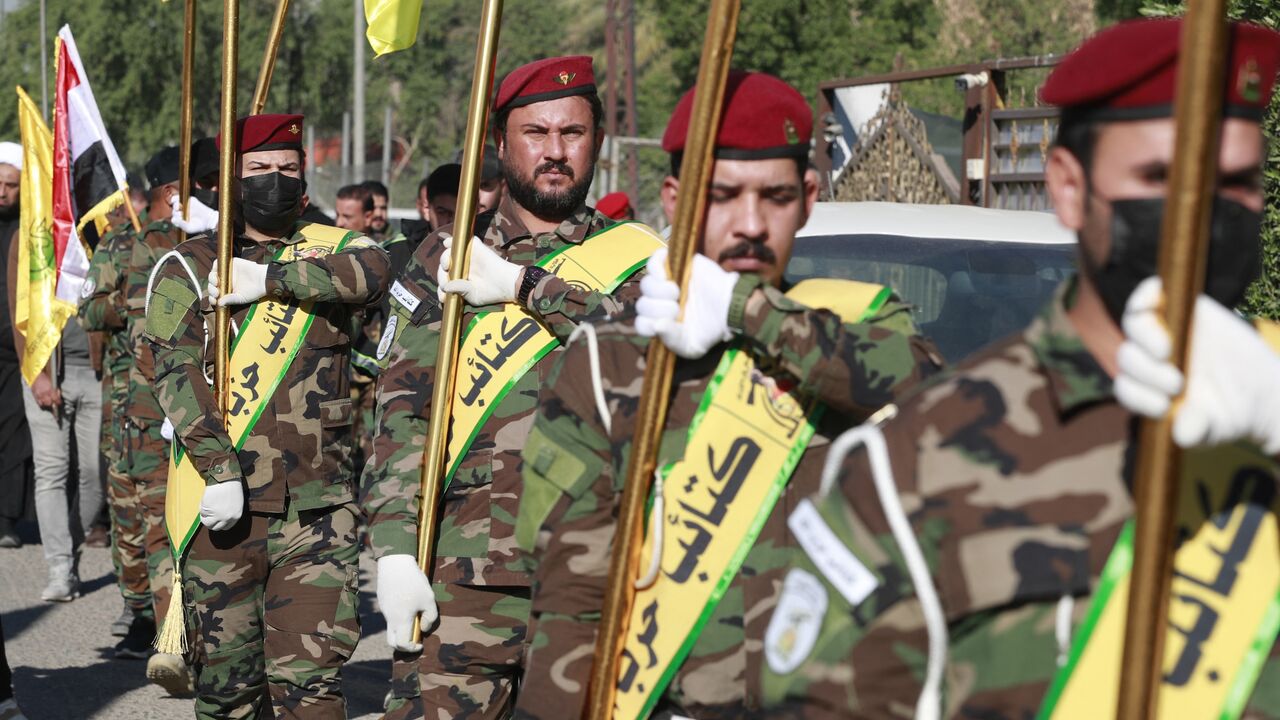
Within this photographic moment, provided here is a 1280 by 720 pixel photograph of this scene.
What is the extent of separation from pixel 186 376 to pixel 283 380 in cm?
30

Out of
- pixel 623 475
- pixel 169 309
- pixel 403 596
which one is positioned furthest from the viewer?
pixel 169 309

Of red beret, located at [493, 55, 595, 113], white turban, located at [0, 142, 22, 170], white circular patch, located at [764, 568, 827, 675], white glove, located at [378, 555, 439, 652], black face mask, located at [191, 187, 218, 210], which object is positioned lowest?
white turban, located at [0, 142, 22, 170]

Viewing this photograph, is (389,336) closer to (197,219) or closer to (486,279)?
(486,279)

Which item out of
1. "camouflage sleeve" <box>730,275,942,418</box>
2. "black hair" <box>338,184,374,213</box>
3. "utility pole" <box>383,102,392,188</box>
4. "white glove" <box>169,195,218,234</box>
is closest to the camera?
"camouflage sleeve" <box>730,275,942,418</box>

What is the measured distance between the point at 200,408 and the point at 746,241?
3168 mm

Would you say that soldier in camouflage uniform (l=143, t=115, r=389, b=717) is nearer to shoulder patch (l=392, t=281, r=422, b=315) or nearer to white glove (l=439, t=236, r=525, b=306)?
shoulder patch (l=392, t=281, r=422, b=315)

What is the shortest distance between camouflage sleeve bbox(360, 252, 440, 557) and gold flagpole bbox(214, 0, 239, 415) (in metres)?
1.26

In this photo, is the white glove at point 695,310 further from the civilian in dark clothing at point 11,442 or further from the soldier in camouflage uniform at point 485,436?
the civilian in dark clothing at point 11,442

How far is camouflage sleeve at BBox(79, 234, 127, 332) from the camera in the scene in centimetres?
922

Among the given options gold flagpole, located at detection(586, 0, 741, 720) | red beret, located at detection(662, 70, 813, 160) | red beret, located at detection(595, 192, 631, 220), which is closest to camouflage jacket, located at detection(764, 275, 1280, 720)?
gold flagpole, located at detection(586, 0, 741, 720)

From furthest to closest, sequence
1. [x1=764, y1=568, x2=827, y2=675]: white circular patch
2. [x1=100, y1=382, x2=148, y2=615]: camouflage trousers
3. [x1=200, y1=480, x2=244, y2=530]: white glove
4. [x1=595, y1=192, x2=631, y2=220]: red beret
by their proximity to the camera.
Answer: [x1=595, y1=192, x2=631, y2=220]: red beret → [x1=100, y1=382, x2=148, y2=615]: camouflage trousers → [x1=200, y1=480, x2=244, y2=530]: white glove → [x1=764, y1=568, x2=827, y2=675]: white circular patch

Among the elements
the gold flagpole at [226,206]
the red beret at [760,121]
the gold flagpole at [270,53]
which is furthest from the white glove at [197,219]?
the red beret at [760,121]

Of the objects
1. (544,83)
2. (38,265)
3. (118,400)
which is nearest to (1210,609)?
(544,83)

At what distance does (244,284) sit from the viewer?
5719 mm
